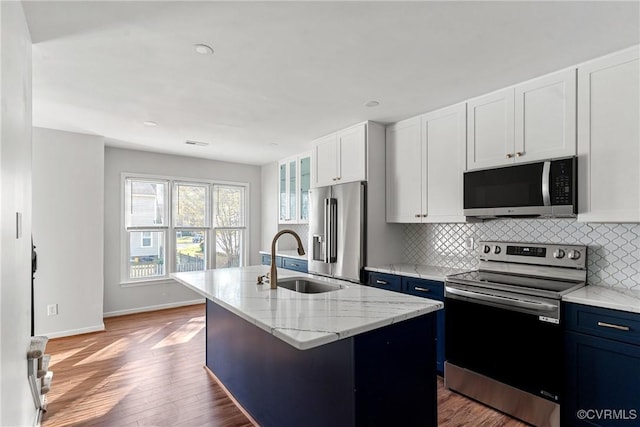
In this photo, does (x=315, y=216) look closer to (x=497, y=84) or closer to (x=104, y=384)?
(x=497, y=84)

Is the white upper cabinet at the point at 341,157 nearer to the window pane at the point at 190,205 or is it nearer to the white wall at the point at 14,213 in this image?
the window pane at the point at 190,205

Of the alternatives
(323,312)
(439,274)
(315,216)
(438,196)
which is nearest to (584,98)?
(438,196)

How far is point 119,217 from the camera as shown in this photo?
4707mm

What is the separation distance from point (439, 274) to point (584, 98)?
5.28 feet

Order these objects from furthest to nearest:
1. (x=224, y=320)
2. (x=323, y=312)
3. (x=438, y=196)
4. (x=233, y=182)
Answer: (x=233, y=182) → (x=438, y=196) → (x=224, y=320) → (x=323, y=312)

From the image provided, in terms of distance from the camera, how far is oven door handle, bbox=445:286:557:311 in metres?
2.08

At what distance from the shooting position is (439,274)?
2.84m

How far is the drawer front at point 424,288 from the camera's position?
272cm

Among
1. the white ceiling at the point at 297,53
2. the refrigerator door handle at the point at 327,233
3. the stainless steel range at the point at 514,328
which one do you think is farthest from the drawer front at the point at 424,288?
the white ceiling at the point at 297,53

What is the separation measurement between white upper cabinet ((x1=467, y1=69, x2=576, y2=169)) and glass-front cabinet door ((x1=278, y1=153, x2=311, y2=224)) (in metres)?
2.44

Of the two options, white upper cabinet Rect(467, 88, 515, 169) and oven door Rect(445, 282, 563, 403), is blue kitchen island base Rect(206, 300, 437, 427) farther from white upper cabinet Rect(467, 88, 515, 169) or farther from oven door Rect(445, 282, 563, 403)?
white upper cabinet Rect(467, 88, 515, 169)

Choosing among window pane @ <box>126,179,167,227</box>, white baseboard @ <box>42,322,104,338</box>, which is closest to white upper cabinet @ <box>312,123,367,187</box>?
window pane @ <box>126,179,167,227</box>

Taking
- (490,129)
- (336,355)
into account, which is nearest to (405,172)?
(490,129)

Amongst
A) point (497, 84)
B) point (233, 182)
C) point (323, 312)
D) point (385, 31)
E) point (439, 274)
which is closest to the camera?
point (323, 312)
